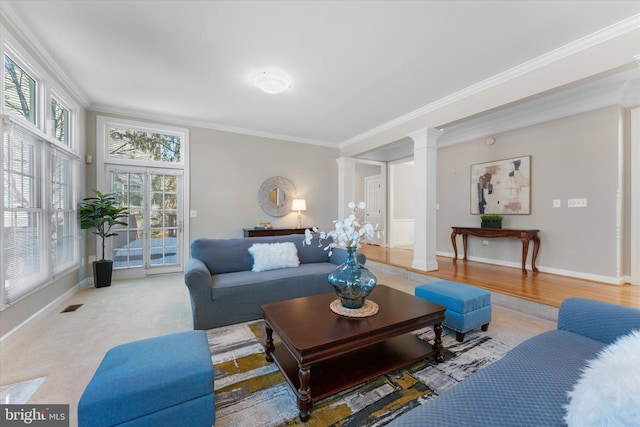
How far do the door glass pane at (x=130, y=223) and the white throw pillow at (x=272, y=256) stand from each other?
2.58 metres

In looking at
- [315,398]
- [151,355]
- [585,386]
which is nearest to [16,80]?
[151,355]

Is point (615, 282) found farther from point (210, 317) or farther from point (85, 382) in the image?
point (85, 382)

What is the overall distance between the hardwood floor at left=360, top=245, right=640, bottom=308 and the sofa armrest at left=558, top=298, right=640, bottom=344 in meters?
1.44

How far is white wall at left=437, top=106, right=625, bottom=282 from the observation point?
3.49 metres

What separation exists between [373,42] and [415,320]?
2.53 m

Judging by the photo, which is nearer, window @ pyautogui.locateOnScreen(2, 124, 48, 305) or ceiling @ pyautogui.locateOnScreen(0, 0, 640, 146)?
ceiling @ pyautogui.locateOnScreen(0, 0, 640, 146)

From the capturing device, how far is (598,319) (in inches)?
54.1

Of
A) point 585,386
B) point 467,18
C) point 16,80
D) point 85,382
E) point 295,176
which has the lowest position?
point 85,382

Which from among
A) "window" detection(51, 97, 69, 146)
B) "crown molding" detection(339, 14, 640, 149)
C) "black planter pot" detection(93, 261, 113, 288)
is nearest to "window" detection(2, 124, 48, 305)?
"window" detection(51, 97, 69, 146)

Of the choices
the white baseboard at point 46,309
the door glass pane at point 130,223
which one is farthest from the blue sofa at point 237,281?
A: the door glass pane at point 130,223

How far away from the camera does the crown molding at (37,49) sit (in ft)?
6.99

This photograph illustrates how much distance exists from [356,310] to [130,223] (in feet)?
14.1

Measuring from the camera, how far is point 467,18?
7.20ft

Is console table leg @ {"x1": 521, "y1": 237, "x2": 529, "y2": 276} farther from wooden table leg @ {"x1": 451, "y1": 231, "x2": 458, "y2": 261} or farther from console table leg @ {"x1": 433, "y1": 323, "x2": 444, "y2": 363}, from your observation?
console table leg @ {"x1": 433, "y1": 323, "x2": 444, "y2": 363}
